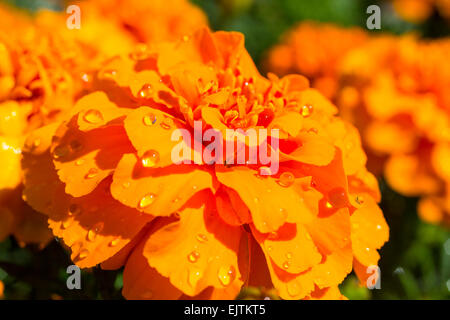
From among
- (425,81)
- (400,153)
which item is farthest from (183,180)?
(425,81)

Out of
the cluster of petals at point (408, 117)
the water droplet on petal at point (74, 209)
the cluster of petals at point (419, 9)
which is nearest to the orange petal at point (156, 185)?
the water droplet on petal at point (74, 209)

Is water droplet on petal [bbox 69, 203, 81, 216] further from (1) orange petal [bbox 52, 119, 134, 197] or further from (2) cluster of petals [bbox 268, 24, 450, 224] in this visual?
(2) cluster of petals [bbox 268, 24, 450, 224]

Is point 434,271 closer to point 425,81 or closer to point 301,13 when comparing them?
point 425,81

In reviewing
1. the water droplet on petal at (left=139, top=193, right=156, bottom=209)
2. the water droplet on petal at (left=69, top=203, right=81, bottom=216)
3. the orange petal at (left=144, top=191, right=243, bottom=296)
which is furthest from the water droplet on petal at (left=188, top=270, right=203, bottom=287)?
the water droplet on petal at (left=69, top=203, right=81, bottom=216)

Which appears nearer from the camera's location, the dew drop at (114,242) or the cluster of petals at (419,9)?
the dew drop at (114,242)

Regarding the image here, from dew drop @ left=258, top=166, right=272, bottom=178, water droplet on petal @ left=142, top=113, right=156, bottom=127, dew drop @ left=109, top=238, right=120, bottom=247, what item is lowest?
dew drop @ left=109, top=238, right=120, bottom=247

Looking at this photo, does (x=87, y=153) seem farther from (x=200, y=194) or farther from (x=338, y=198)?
(x=338, y=198)

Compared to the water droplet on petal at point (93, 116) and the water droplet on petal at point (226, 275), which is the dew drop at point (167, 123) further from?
the water droplet on petal at point (226, 275)
